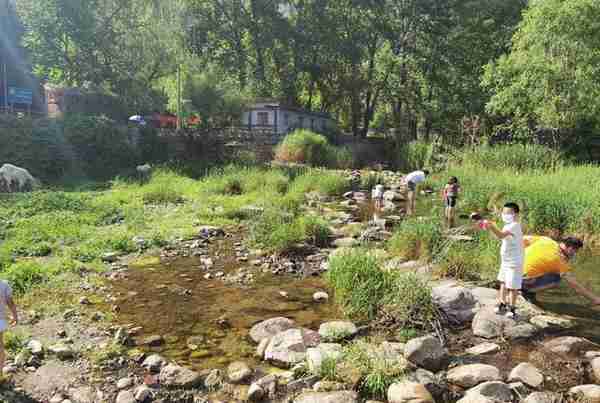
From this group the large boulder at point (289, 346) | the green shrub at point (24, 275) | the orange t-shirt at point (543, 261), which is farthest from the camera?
the green shrub at point (24, 275)

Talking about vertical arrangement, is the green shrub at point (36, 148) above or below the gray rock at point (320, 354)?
above

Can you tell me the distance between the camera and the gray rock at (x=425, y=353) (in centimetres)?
504

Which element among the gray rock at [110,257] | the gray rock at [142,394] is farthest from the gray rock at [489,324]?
the gray rock at [110,257]

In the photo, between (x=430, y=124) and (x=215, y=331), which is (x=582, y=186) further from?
(x=430, y=124)

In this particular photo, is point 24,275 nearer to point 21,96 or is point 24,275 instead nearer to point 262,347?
point 262,347

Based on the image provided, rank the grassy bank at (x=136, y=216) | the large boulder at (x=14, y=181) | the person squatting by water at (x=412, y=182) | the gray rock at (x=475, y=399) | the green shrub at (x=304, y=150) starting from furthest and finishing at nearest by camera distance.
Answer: the green shrub at (x=304, y=150) → the large boulder at (x=14, y=181) → the person squatting by water at (x=412, y=182) → the grassy bank at (x=136, y=216) → the gray rock at (x=475, y=399)

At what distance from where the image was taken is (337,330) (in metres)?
5.82

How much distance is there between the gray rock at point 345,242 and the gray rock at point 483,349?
4.77 meters

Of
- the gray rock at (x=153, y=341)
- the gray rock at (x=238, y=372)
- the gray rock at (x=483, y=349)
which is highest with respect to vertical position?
the gray rock at (x=483, y=349)

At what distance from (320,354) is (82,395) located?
2.44 m

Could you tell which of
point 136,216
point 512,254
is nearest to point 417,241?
point 512,254

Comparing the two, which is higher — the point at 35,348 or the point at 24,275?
the point at 24,275

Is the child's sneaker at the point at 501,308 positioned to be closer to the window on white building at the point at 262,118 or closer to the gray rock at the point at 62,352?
the gray rock at the point at 62,352

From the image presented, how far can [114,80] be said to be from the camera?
2792 centimetres
